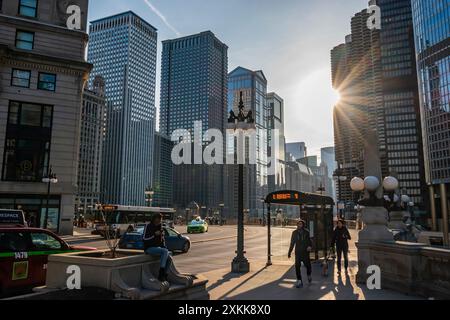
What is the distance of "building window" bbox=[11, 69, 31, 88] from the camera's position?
3322cm

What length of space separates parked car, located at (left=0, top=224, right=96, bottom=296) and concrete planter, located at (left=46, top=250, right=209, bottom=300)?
1.66 meters

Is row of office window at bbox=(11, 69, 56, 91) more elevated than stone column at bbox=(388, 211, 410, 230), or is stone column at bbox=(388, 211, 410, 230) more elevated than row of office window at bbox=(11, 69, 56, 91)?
row of office window at bbox=(11, 69, 56, 91)

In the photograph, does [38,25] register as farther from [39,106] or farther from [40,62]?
[39,106]

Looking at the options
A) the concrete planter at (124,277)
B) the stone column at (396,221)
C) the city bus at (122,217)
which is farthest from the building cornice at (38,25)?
the concrete planter at (124,277)

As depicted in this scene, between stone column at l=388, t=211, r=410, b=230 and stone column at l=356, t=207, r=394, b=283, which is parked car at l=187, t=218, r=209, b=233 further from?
stone column at l=356, t=207, r=394, b=283

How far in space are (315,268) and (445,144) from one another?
10627 cm

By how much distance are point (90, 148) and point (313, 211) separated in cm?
16684

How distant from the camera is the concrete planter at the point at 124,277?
649 centimetres

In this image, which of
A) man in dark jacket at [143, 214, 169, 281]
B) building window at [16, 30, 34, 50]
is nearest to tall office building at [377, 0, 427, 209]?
building window at [16, 30, 34, 50]

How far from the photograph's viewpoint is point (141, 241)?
18891 millimetres

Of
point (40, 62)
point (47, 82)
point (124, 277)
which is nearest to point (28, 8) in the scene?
point (40, 62)
